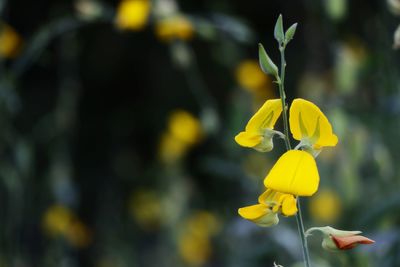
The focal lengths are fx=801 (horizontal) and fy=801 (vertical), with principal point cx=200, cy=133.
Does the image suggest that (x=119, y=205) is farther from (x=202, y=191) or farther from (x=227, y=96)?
(x=227, y=96)

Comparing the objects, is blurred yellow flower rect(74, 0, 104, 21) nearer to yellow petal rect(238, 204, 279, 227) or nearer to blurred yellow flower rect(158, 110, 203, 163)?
blurred yellow flower rect(158, 110, 203, 163)

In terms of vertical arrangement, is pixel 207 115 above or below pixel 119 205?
above

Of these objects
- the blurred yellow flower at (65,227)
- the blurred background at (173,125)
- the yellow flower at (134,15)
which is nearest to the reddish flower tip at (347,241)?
the blurred background at (173,125)

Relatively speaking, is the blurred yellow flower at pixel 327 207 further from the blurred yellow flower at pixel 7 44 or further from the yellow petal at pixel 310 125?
the yellow petal at pixel 310 125

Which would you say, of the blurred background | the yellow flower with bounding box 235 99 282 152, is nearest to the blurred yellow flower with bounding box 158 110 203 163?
the blurred background

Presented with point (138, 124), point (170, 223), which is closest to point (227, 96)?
point (138, 124)
